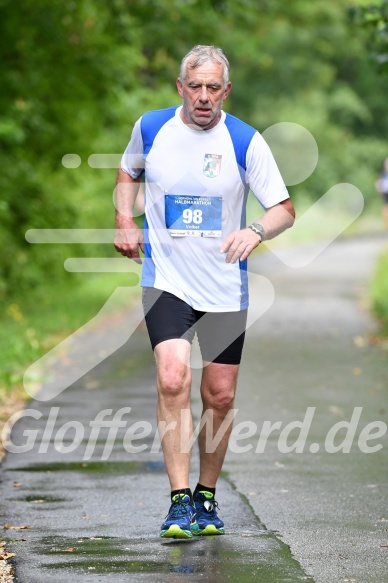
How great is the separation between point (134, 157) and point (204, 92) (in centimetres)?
47

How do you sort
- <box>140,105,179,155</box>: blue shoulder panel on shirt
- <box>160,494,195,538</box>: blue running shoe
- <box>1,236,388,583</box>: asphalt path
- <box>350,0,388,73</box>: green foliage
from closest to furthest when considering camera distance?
<box>1,236,388,583</box>: asphalt path, <box>160,494,195,538</box>: blue running shoe, <box>140,105,179,155</box>: blue shoulder panel on shirt, <box>350,0,388,73</box>: green foliage

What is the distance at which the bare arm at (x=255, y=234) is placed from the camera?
561 centimetres

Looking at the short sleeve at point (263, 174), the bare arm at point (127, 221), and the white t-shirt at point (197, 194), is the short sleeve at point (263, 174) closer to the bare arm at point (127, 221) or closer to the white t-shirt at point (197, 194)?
the white t-shirt at point (197, 194)

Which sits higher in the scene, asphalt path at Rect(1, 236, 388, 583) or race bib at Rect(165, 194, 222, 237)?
race bib at Rect(165, 194, 222, 237)

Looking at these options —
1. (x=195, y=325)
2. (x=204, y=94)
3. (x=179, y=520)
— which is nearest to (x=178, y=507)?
(x=179, y=520)

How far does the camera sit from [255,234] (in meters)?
5.66

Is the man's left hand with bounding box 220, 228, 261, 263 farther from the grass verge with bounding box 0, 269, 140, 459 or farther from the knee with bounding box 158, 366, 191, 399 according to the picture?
the grass verge with bounding box 0, 269, 140, 459

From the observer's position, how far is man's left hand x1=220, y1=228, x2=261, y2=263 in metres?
5.60

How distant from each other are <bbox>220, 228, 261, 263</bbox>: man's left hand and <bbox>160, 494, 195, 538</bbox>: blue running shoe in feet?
3.48

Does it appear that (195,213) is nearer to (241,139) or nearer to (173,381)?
(241,139)

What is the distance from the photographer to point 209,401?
6074 millimetres

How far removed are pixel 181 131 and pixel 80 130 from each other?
13.6m

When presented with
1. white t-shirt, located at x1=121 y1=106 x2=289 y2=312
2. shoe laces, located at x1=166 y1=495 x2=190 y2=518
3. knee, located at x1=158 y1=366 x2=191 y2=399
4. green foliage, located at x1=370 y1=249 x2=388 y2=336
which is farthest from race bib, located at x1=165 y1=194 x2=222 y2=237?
green foliage, located at x1=370 y1=249 x2=388 y2=336

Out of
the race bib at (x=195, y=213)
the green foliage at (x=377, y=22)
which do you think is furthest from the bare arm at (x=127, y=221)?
the green foliage at (x=377, y=22)
